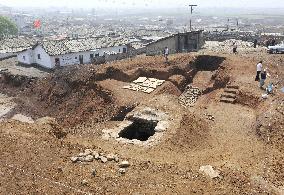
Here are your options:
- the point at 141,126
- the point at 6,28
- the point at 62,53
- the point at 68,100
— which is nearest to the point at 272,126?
the point at 141,126

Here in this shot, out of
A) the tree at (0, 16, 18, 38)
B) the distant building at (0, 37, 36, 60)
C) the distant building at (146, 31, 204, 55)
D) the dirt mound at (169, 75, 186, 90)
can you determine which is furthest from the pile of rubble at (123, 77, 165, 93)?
the tree at (0, 16, 18, 38)

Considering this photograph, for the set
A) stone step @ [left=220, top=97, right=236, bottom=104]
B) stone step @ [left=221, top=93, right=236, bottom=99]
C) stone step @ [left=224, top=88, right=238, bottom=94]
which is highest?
stone step @ [left=224, top=88, right=238, bottom=94]

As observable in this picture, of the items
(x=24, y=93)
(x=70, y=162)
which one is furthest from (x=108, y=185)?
(x=24, y=93)

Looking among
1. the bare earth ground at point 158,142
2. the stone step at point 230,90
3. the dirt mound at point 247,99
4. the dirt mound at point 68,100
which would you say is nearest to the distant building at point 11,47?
the dirt mound at point 68,100

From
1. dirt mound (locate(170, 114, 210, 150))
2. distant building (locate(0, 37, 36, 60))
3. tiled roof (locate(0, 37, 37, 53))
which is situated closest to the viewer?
dirt mound (locate(170, 114, 210, 150))

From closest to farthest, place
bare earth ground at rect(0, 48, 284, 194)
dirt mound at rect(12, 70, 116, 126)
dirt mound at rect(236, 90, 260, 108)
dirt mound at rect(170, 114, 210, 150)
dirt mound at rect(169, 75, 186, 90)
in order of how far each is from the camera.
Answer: bare earth ground at rect(0, 48, 284, 194), dirt mound at rect(170, 114, 210, 150), dirt mound at rect(236, 90, 260, 108), dirt mound at rect(12, 70, 116, 126), dirt mound at rect(169, 75, 186, 90)

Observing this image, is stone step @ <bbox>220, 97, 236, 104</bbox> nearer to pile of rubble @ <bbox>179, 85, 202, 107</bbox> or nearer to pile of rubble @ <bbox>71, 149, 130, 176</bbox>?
pile of rubble @ <bbox>179, 85, 202, 107</bbox>
